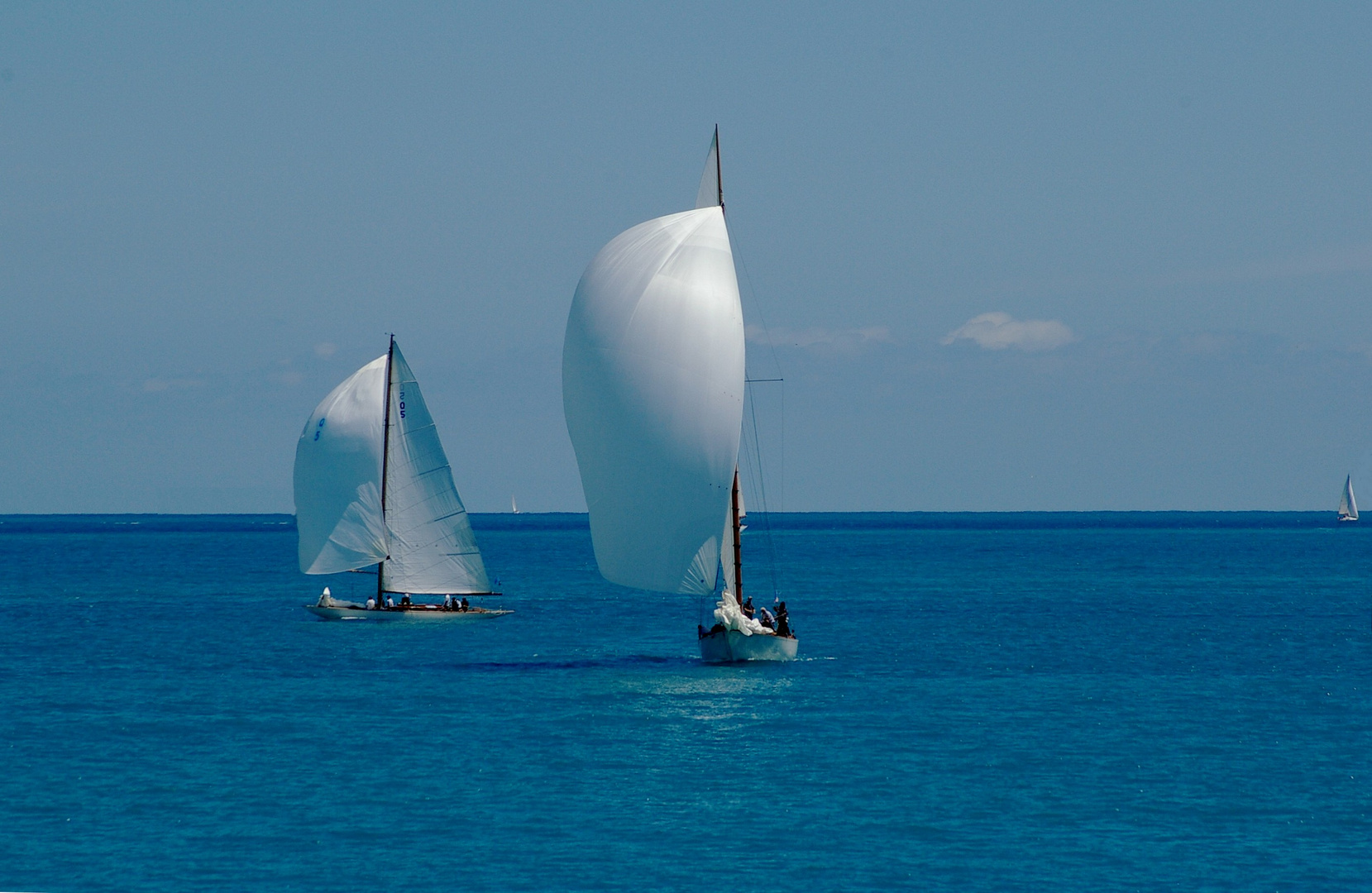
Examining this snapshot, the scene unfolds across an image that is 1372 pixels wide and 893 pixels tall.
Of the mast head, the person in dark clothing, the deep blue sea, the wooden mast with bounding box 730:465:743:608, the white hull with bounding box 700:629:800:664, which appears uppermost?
the mast head

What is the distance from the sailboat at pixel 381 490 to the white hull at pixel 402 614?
0.07 meters

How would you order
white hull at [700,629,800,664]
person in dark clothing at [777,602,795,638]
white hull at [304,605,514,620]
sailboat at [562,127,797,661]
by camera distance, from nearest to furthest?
sailboat at [562,127,797,661], white hull at [700,629,800,664], person in dark clothing at [777,602,795,638], white hull at [304,605,514,620]

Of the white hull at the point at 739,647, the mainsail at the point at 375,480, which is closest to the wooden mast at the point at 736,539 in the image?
the white hull at the point at 739,647

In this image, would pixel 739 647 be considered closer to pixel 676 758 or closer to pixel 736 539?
pixel 736 539

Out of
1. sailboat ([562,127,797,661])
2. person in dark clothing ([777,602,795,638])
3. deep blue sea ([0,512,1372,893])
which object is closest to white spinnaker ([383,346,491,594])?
deep blue sea ([0,512,1372,893])

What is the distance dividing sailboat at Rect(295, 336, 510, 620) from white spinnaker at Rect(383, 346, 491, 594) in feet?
0.12

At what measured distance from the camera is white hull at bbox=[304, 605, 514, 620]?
71562 millimetres

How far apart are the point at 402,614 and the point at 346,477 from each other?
259 inches

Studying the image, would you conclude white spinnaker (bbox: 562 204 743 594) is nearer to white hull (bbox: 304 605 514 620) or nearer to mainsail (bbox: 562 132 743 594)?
mainsail (bbox: 562 132 743 594)

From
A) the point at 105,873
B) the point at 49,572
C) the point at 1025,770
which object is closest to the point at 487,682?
the point at 1025,770

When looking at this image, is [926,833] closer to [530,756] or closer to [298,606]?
[530,756]

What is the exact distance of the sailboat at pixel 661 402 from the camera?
161ft

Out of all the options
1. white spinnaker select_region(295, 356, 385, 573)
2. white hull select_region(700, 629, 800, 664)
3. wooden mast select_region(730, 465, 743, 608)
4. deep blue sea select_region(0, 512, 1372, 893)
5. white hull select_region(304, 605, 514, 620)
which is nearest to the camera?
deep blue sea select_region(0, 512, 1372, 893)

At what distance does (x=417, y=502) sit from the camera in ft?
234
